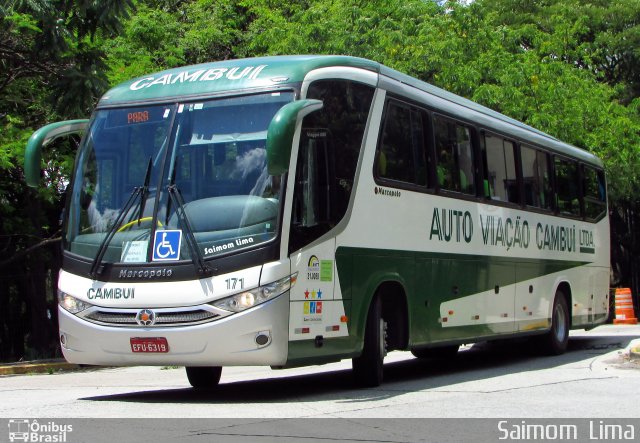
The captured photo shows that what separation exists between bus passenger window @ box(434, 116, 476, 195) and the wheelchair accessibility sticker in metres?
4.42

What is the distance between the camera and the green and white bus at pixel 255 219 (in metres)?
9.98

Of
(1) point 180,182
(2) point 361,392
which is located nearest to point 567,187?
(2) point 361,392

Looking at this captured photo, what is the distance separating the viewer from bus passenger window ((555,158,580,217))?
18.6m

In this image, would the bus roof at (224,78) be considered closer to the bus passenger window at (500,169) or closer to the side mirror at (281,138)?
the side mirror at (281,138)

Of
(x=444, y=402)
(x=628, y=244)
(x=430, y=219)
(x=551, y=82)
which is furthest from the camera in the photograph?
(x=628, y=244)

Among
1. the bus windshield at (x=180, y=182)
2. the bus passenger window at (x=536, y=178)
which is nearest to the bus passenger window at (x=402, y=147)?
the bus windshield at (x=180, y=182)

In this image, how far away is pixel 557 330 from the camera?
18.2 metres

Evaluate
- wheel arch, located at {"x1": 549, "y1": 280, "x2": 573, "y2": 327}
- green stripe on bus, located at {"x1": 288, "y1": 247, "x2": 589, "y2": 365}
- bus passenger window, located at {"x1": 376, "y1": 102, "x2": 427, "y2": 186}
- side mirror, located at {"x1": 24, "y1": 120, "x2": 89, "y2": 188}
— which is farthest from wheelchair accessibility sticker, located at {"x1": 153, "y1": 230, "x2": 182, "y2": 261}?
wheel arch, located at {"x1": 549, "y1": 280, "x2": 573, "y2": 327}

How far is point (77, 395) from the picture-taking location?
1181 centimetres

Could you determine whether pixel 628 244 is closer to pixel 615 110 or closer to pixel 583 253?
pixel 615 110

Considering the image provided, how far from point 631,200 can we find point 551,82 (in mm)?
9538

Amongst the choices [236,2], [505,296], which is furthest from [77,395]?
[236,2]

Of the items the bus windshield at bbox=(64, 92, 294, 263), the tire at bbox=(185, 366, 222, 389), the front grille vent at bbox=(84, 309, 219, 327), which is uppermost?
the bus windshield at bbox=(64, 92, 294, 263)
